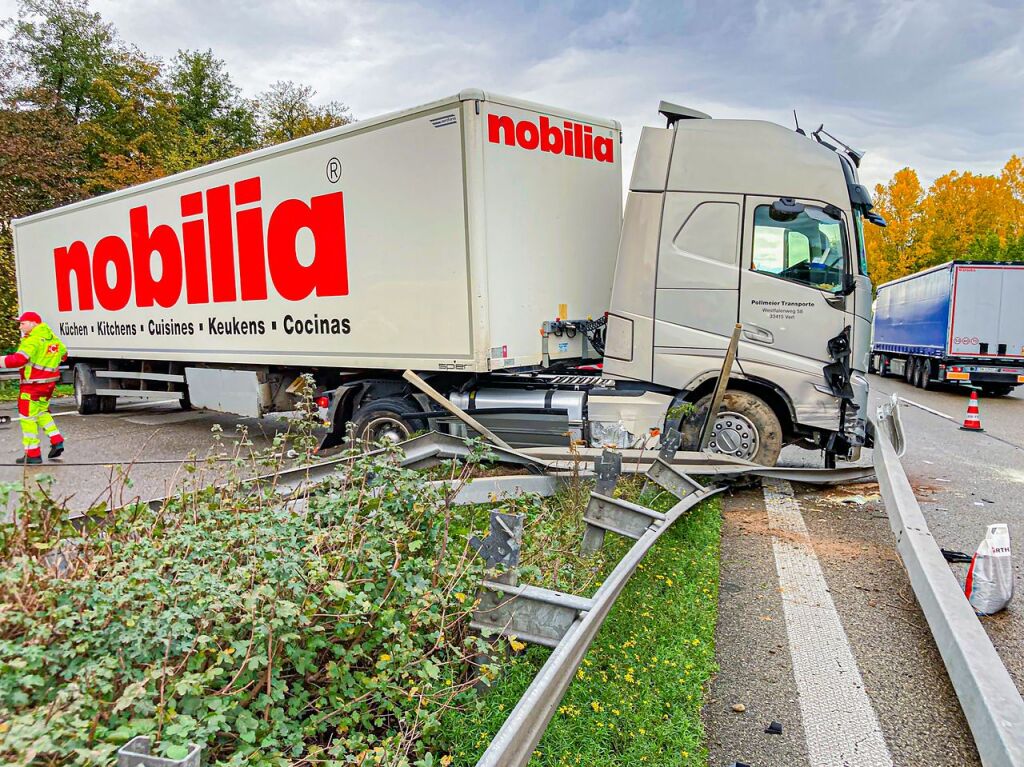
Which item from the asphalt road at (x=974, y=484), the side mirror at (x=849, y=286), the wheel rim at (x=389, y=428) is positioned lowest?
the asphalt road at (x=974, y=484)

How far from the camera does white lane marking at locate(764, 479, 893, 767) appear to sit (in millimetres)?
2832

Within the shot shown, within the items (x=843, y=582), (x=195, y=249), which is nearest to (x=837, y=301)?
(x=843, y=582)

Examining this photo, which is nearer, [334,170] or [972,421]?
[334,170]

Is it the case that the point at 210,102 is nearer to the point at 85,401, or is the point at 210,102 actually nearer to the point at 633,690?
the point at 85,401

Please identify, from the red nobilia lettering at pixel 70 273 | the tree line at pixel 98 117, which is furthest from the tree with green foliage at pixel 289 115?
the red nobilia lettering at pixel 70 273

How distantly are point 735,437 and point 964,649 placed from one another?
13.4ft

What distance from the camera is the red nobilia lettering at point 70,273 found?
36.5ft

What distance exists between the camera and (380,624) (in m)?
2.59

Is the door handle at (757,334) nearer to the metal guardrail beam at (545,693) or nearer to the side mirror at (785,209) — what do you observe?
the side mirror at (785,209)

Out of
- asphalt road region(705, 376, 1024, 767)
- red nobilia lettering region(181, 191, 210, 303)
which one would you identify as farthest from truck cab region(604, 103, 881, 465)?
red nobilia lettering region(181, 191, 210, 303)

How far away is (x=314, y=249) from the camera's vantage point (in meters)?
7.64

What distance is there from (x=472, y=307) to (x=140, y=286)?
6129 millimetres

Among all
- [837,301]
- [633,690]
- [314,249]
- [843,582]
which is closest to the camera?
[633,690]

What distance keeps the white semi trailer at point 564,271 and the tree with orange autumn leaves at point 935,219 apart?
35.8 meters
